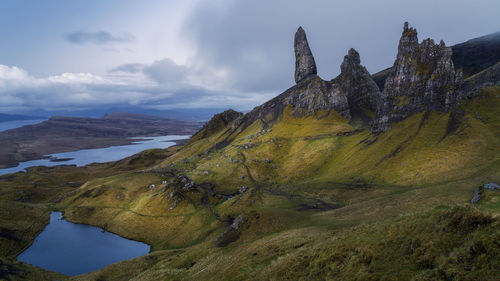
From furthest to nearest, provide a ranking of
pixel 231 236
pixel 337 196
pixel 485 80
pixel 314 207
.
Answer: pixel 485 80 < pixel 337 196 < pixel 314 207 < pixel 231 236

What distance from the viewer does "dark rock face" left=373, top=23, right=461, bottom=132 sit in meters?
109

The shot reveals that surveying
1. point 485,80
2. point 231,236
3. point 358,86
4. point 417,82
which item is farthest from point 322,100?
point 231,236

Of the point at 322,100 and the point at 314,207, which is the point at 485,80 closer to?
the point at 322,100

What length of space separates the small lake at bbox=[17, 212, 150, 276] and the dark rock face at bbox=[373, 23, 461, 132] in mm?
120630

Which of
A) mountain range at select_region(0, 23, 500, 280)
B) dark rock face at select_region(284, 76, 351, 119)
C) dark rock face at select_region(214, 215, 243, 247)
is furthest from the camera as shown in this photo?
dark rock face at select_region(284, 76, 351, 119)

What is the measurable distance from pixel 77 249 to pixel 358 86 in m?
202

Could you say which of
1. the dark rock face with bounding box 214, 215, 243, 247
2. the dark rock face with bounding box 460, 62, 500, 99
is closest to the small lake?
the dark rock face with bounding box 214, 215, 243, 247

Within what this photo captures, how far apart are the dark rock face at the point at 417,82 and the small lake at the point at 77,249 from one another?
12063 centimetres

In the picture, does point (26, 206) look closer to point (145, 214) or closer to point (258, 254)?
point (145, 214)

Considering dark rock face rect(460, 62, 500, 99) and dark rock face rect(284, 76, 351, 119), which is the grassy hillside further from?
dark rock face rect(460, 62, 500, 99)

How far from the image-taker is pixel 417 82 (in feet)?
388

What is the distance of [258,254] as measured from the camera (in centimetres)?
3247

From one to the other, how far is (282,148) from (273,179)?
32.0m

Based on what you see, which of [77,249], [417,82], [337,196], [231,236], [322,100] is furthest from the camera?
[322,100]
